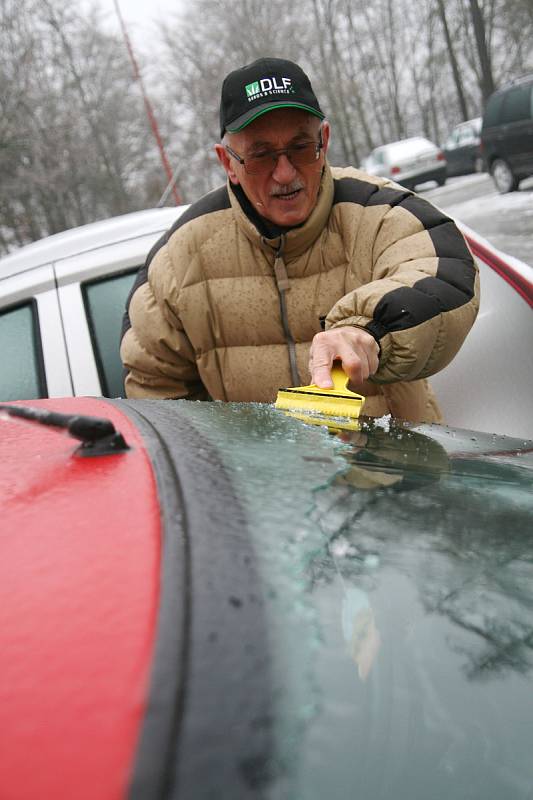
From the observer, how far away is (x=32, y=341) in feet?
8.25

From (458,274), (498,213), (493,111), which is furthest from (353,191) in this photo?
(493,111)

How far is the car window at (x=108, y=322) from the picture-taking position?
2518 millimetres

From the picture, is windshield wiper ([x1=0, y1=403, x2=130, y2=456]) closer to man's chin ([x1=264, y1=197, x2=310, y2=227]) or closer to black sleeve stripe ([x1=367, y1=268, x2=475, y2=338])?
black sleeve stripe ([x1=367, y1=268, x2=475, y2=338])

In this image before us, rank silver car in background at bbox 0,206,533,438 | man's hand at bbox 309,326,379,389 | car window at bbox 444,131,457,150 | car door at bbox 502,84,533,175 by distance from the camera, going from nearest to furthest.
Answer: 1. man's hand at bbox 309,326,379,389
2. silver car in background at bbox 0,206,533,438
3. car door at bbox 502,84,533,175
4. car window at bbox 444,131,457,150

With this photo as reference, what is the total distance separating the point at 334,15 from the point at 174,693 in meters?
30.7

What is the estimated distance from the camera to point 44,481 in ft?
2.75

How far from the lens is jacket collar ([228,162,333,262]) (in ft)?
6.35

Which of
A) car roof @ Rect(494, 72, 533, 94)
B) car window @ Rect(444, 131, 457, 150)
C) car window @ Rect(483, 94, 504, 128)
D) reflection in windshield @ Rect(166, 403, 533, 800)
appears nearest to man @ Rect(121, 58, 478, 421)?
reflection in windshield @ Rect(166, 403, 533, 800)

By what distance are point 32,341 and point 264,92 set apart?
1.25 m

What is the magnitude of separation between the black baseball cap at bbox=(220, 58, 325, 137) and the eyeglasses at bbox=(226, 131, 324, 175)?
9 cm

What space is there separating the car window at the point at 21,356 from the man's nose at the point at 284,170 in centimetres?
112

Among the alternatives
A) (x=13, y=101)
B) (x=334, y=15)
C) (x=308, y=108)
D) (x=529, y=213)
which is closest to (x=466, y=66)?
(x=334, y=15)

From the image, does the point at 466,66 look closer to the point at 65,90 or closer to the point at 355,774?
the point at 65,90

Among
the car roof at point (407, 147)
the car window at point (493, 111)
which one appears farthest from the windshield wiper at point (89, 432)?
the car roof at point (407, 147)
